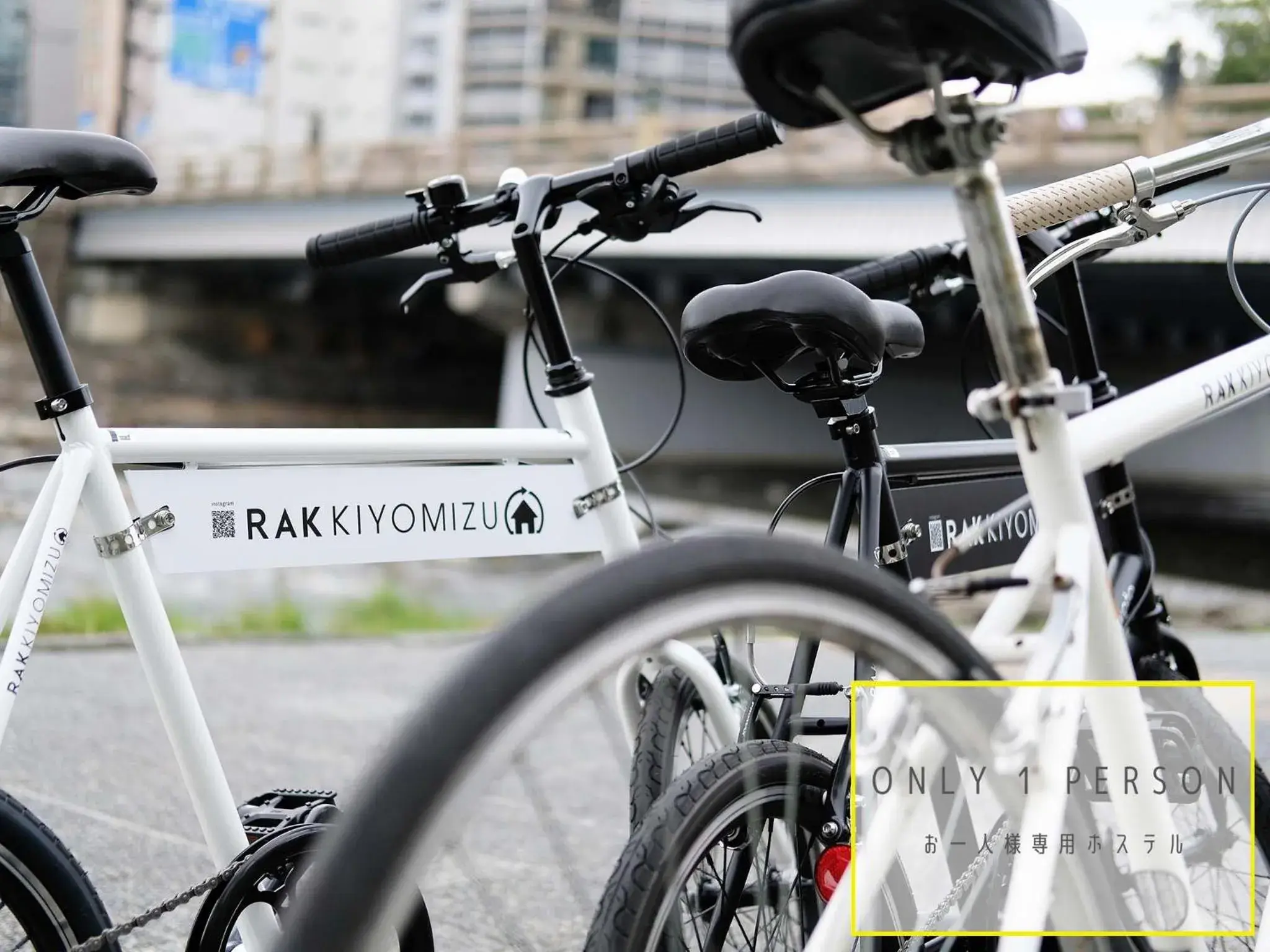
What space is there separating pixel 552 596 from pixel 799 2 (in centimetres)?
47

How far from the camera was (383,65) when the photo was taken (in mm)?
74500

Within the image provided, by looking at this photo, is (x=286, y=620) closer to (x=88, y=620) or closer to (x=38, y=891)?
(x=88, y=620)

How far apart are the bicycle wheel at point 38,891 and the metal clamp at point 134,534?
0.32 meters

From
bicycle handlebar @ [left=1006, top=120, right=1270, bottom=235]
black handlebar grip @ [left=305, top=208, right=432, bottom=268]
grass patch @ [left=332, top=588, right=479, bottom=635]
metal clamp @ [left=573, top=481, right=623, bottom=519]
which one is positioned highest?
grass patch @ [left=332, top=588, right=479, bottom=635]

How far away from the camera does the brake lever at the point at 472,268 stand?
225 centimetres

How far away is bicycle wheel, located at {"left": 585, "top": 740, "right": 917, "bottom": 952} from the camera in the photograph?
110 cm

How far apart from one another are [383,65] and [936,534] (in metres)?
76.9

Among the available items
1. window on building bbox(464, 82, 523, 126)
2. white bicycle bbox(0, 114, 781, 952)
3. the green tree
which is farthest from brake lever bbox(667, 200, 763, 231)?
window on building bbox(464, 82, 523, 126)

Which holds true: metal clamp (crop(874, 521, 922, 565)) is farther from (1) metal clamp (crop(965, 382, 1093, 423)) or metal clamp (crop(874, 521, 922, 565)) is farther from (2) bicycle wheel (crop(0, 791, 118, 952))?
(2) bicycle wheel (crop(0, 791, 118, 952))

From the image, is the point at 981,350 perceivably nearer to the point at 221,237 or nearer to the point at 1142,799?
the point at 1142,799

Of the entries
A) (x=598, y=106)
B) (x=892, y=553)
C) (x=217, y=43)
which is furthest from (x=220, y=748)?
(x=598, y=106)

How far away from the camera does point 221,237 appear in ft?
86.2

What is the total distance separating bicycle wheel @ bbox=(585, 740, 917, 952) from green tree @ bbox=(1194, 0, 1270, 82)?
3279 cm

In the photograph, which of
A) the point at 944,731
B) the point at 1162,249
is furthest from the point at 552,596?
the point at 1162,249
